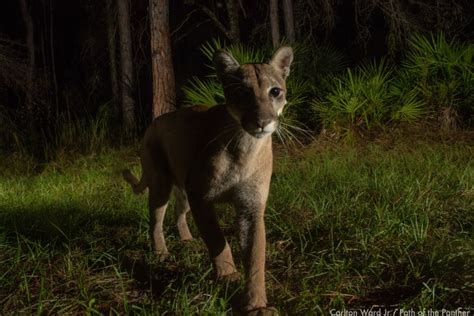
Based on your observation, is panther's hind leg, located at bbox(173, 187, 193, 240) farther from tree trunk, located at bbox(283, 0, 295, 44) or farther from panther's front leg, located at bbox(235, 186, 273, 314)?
tree trunk, located at bbox(283, 0, 295, 44)

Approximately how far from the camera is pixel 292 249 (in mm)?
3398

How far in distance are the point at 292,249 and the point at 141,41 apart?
1202 cm

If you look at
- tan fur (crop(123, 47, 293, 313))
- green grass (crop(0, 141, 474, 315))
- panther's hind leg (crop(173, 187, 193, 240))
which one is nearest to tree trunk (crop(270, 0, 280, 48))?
green grass (crop(0, 141, 474, 315))

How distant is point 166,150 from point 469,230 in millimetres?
2057

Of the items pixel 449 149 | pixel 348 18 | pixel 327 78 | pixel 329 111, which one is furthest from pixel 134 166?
pixel 348 18

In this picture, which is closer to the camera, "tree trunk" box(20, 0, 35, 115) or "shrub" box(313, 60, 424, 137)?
"shrub" box(313, 60, 424, 137)

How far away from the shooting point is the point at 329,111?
25.1 feet

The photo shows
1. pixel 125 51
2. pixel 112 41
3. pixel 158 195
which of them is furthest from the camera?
pixel 112 41

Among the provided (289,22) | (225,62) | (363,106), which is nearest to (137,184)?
(225,62)

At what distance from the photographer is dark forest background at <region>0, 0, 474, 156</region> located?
30.7 ft

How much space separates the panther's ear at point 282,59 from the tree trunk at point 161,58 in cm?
486

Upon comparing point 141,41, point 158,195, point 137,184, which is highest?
point 141,41

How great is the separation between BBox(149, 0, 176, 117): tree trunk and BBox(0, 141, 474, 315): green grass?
304 cm

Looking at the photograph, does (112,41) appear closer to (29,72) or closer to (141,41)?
(141,41)
